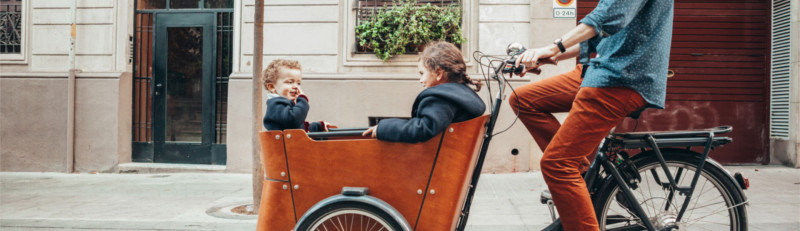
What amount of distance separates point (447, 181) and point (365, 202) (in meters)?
0.38

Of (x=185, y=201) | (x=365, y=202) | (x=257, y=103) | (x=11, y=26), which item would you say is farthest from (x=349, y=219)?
(x=11, y=26)

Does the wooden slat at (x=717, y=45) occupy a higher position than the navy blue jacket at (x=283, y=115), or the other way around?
the wooden slat at (x=717, y=45)

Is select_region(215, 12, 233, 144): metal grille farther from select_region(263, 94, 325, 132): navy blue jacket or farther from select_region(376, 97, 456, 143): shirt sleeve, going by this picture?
select_region(376, 97, 456, 143): shirt sleeve

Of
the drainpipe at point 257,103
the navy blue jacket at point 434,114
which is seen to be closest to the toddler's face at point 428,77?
the navy blue jacket at point 434,114

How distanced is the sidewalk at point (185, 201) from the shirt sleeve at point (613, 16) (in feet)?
8.13

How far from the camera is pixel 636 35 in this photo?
2.36 metres

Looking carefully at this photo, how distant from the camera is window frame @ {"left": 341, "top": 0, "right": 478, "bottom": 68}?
7672 mm


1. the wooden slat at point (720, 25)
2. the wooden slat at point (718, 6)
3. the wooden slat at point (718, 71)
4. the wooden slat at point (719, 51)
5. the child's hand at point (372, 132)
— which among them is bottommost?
the child's hand at point (372, 132)

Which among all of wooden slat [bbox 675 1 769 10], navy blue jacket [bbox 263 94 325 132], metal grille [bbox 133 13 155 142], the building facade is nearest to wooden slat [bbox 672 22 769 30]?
the building facade

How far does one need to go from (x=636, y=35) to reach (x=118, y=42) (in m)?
8.02

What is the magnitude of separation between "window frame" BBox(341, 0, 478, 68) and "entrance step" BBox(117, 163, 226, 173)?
99.4 inches

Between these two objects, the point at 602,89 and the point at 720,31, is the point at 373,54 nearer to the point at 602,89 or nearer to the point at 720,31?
the point at 720,31

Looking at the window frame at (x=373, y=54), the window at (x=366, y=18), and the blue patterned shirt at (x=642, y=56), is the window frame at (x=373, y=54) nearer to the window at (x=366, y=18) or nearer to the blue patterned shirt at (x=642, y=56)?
the window at (x=366, y=18)

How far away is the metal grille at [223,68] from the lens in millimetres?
8383
